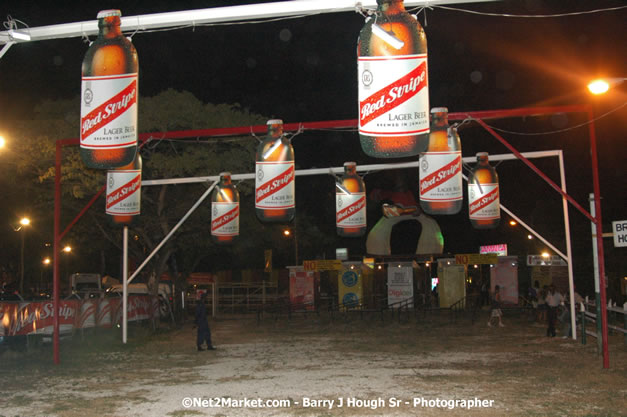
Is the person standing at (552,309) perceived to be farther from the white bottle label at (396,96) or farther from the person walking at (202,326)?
the white bottle label at (396,96)

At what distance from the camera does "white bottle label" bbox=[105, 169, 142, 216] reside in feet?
53.2

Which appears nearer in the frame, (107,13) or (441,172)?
(107,13)

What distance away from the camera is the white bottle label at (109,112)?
7.57 meters

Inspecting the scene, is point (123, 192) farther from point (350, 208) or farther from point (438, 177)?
point (438, 177)

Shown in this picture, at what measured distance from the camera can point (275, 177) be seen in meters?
13.5

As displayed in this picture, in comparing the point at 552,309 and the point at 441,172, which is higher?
the point at 441,172

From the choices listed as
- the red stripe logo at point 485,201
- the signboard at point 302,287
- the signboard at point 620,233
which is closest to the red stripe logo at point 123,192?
the red stripe logo at point 485,201

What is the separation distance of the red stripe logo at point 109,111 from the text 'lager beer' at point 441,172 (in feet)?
24.0

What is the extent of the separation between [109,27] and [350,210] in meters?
11.7

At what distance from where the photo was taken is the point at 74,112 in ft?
92.7

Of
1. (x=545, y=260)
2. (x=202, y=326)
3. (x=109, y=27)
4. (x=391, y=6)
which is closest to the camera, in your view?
(x=391, y=6)

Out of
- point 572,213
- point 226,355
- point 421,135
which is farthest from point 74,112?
point 572,213

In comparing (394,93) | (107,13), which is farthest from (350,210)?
(394,93)

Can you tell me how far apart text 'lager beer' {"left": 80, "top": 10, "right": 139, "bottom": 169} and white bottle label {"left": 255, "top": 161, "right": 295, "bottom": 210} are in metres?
5.90
